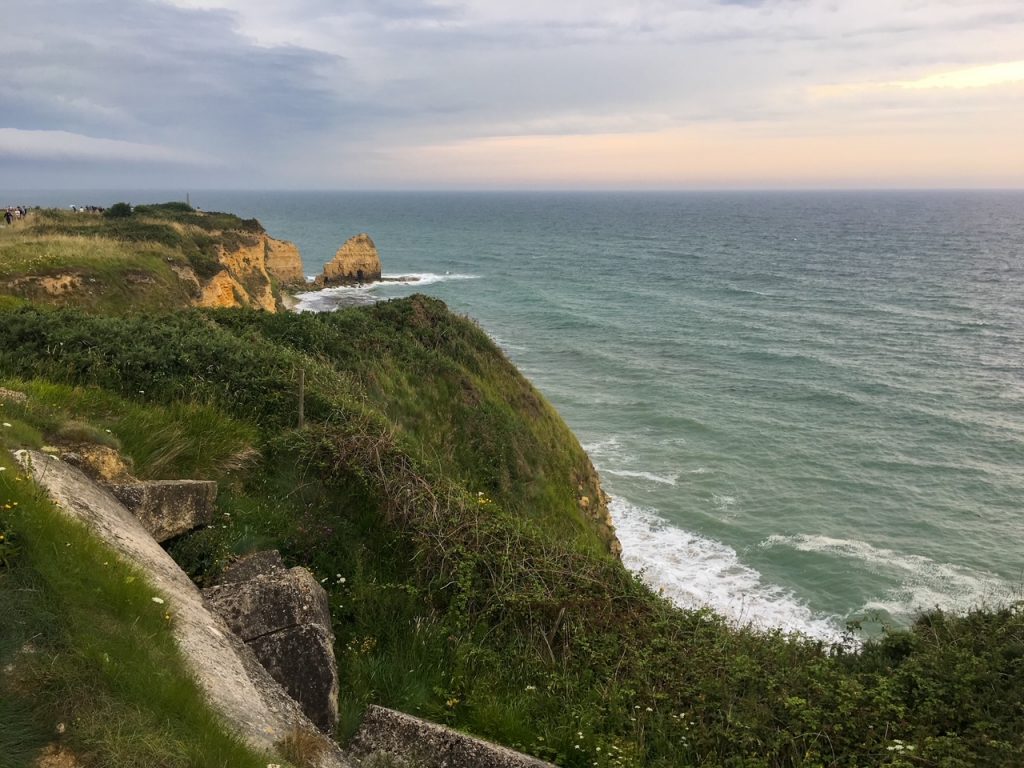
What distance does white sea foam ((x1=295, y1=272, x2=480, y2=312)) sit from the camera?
58219mm

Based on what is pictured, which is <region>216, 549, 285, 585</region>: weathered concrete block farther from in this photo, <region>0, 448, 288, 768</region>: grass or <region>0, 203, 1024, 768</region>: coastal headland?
<region>0, 448, 288, 768</region>: grass

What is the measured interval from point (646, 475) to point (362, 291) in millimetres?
47803

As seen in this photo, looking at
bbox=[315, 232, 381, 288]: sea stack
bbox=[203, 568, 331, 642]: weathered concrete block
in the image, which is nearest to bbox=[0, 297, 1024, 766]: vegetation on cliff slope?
bbox=[203, 568, 331, 642]: weathered concrete block

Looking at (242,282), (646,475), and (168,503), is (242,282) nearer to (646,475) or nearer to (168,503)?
(646,475)

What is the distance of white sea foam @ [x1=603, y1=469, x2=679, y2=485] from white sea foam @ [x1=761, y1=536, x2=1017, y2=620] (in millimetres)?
5060

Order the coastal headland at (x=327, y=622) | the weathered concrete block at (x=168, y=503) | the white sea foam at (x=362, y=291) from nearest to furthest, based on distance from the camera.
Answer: the coastal headland at (x=327, y=622)
the weathered concrete block at (x=168, y=503)
the white sea foam at (x=362, y=291)

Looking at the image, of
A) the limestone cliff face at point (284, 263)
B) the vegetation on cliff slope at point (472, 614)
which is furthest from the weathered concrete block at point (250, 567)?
the limestone cliff face at point (284, 263)

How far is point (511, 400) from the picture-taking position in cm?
2145

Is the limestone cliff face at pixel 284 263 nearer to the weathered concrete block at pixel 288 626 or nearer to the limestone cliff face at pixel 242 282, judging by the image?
the limestone cliff face at pixel 242 282

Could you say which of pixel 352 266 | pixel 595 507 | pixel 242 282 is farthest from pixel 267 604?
pixel 352 266

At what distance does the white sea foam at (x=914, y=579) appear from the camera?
19688 mm

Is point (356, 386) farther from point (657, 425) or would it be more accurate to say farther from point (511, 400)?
point (657, 425)

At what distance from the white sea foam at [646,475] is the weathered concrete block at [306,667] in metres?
22.2

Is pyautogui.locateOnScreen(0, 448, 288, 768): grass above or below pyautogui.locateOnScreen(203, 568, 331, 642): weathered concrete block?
above
